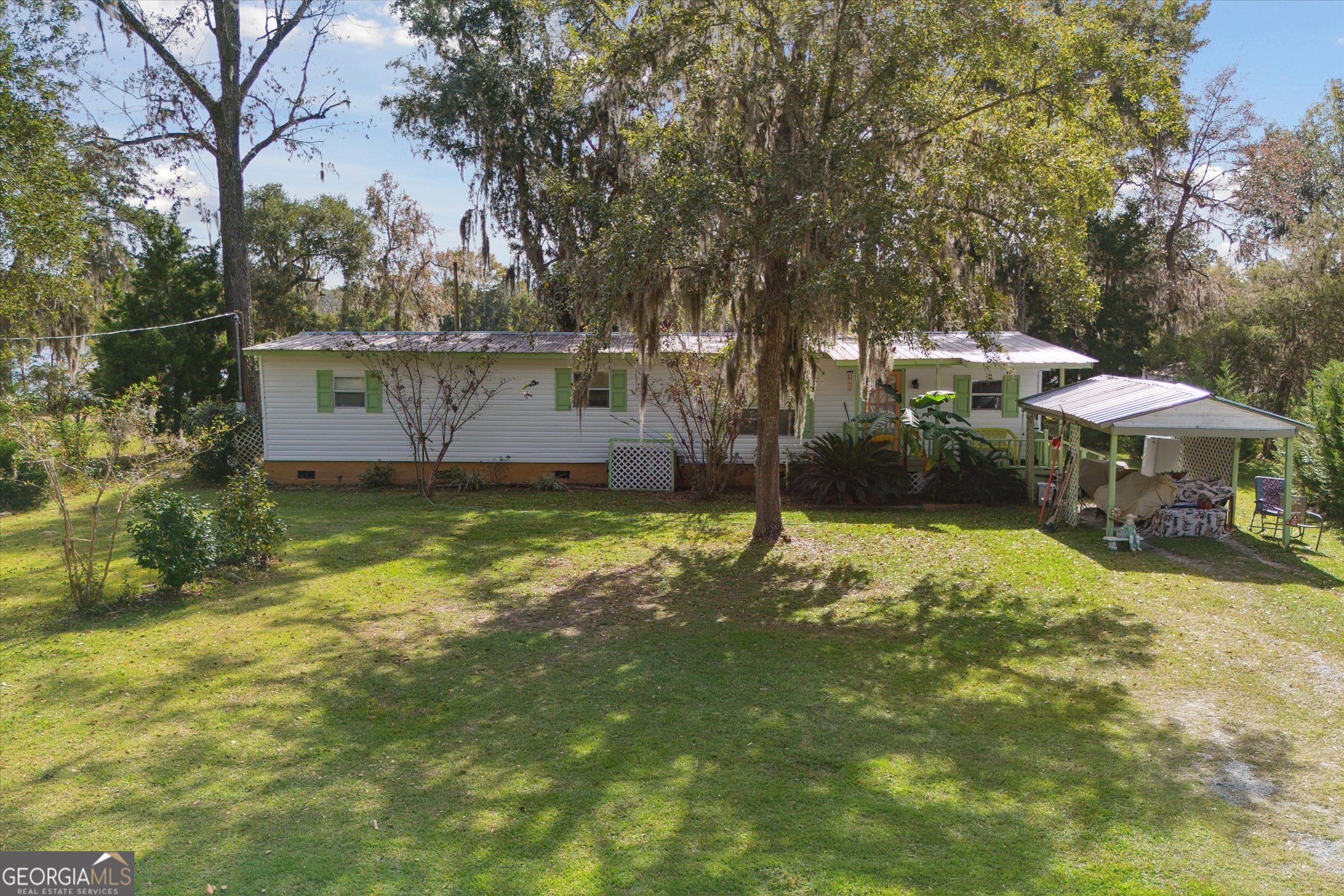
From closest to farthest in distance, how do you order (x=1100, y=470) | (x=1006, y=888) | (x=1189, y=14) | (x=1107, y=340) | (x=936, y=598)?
(x=1006, y=888)
(x=936, y=598)
(x=1100, y=470)
(x=1189, y=14)
(x=1107, y=340)

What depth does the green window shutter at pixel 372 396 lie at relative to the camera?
17.1m

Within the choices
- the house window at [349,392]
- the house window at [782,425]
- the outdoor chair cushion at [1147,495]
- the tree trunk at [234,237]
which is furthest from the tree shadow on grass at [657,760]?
the tree trunk at [234,237]

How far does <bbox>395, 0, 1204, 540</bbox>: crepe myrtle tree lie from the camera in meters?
9.46

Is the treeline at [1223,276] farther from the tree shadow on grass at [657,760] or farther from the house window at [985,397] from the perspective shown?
the tree shadow on grass at [657,760]

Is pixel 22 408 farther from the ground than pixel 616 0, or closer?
closer

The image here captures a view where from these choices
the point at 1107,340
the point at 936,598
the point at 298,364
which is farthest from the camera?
the point at 1107,340

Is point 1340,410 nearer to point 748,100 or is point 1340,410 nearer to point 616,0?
point 748,100

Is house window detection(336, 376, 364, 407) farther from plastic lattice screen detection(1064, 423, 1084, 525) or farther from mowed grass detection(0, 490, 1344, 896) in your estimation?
plastic lattice screen detection(1064, 423, 1084, 525)

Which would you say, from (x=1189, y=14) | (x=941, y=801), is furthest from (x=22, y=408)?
(x=1189, y=14)

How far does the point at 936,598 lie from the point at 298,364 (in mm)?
12937

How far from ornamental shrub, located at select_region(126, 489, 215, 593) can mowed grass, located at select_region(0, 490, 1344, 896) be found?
409 mm

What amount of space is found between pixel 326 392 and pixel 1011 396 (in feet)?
45.2

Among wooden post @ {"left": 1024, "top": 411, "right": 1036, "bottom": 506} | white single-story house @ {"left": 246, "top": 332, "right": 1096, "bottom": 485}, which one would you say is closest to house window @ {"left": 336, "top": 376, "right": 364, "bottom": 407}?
white single-story house @ {"left": 246, "top": 332, "right": 1096, "bottom": 485}

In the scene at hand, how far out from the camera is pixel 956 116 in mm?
10203
